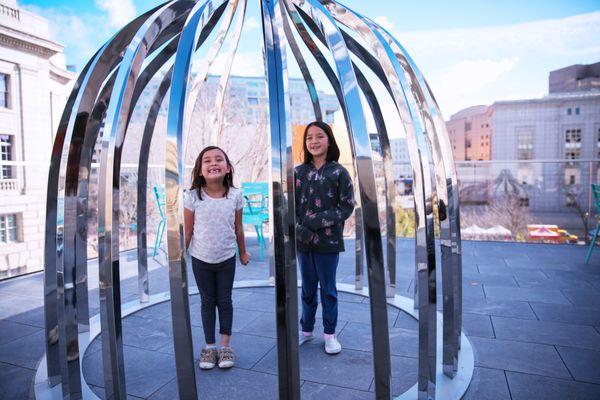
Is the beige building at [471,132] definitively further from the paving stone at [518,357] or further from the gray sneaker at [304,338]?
the gray sneaker at [304,338]

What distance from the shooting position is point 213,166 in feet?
8.41

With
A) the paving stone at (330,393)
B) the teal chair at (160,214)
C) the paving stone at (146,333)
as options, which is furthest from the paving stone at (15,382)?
the teal chair at (160,214)

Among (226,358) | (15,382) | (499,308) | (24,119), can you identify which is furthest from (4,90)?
(499,308)

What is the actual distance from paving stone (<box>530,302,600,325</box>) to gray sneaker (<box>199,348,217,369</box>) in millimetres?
2691

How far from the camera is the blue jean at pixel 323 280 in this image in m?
2.78

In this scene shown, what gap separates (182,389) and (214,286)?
104 cm

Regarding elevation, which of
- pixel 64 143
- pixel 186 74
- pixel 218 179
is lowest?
pixel 218 179

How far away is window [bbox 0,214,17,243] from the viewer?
18328 millimetres

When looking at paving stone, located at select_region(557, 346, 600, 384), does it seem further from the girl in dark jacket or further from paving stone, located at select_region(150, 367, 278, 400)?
paving stone, located at select_region(150, 367, 278, 400)

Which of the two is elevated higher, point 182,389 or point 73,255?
point 73,255

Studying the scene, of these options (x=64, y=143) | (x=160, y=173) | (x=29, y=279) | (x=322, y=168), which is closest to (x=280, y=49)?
(x=322, y=168)

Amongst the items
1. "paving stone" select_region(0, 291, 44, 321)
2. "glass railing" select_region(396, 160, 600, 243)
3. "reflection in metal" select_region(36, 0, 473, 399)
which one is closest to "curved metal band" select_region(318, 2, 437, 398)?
"reflection in metal" select_region(36, 0, 473, 399)

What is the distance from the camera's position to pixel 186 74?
1.77m

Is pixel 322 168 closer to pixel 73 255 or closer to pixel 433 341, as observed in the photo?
pixel 433 341
